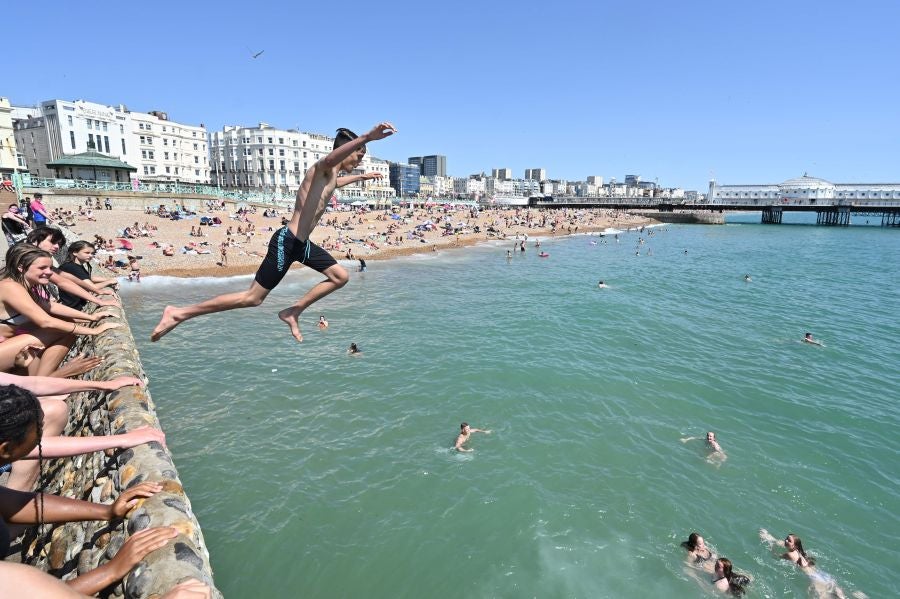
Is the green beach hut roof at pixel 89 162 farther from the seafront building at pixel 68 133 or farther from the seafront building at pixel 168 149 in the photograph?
the seafront building at pixel 168 149

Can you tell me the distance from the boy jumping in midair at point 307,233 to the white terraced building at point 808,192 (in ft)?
450

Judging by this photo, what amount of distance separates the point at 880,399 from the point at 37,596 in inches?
823

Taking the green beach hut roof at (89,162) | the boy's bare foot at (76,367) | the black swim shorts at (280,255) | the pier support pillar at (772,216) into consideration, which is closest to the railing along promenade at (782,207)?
the pier support pillar at (772,216)

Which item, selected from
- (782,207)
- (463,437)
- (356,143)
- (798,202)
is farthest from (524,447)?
(798,202)

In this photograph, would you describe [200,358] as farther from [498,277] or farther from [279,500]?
[498,277]

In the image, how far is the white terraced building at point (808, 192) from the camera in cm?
11125

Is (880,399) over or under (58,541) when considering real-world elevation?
under

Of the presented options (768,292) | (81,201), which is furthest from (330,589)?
(81,201)

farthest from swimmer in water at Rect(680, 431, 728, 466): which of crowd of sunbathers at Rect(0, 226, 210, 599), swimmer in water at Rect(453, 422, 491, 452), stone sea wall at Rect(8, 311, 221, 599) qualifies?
crowd of sunbathers at Rect(0, 226, 210, 599)

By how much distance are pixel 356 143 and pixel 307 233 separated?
1.29 metres

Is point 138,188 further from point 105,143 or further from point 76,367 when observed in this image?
point 76,367

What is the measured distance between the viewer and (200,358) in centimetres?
1672

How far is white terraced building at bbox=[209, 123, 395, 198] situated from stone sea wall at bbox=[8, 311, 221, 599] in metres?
100

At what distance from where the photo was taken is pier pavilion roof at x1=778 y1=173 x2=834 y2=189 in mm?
121125
